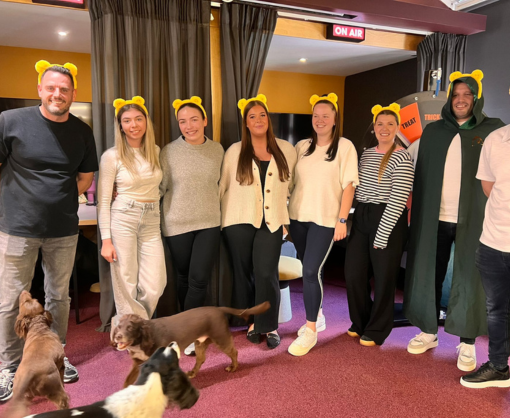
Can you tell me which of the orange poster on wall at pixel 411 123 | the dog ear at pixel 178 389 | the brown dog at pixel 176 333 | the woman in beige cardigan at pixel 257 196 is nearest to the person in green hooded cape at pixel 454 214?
the orange poster on wall at pixel 411 123

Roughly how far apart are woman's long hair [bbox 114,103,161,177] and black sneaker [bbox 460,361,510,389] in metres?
2.10

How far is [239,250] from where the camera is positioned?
8.33 ft

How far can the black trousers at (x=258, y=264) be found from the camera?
249cm

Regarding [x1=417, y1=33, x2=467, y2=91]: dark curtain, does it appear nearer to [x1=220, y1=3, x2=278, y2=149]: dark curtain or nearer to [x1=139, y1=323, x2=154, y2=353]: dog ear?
[x1=220, y1=3, x2=278, y2=149]: dark curtain

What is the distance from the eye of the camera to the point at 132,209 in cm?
231

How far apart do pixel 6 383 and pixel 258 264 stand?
1.44 meters

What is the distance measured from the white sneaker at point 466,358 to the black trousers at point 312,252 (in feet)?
2.86

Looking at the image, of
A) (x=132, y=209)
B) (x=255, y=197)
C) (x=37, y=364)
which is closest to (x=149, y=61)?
(x=132, y=209)

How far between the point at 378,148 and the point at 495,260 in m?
0.94

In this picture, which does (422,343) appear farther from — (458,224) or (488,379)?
(458,224)

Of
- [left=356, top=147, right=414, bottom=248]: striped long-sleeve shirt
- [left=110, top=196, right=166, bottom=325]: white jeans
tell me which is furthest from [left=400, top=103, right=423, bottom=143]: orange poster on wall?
[left=110, top=196, right=166, bottom=325]: white jeans

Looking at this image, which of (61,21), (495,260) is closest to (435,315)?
(495,260)

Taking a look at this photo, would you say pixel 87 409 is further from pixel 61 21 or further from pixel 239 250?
pixel 61 21

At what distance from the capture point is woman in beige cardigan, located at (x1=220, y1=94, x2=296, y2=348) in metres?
2.44
